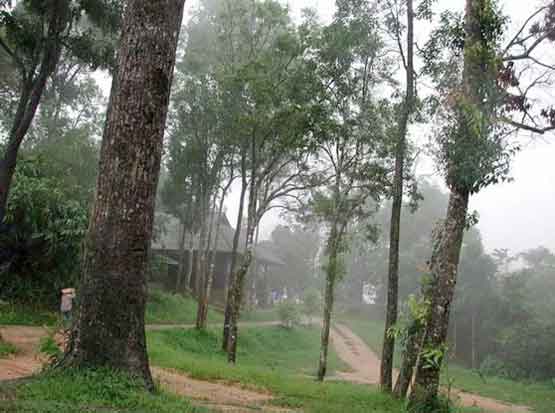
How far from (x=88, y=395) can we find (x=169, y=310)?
59.9 ft

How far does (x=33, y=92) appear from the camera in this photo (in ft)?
33.3

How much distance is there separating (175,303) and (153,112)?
19.3 meters

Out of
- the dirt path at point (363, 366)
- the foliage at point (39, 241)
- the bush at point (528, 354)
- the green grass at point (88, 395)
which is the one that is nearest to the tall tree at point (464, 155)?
the green grass at point (88, 395)

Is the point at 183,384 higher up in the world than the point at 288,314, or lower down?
higher up

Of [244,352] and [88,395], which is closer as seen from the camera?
[88,395]

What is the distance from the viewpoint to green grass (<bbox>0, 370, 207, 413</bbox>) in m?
3.85

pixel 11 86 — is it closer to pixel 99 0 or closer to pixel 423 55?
pixel 99 0

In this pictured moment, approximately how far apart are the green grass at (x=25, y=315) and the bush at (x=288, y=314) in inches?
600

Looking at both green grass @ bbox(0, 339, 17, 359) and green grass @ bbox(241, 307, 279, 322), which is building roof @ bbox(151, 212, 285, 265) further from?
green grass @ bbox(0, 339, 17, 359)

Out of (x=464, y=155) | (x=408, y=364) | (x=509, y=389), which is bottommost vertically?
(x=509, y=389)

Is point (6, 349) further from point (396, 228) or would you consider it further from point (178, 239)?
point (178, 239)

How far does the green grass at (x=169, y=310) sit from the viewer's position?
20.3 meters

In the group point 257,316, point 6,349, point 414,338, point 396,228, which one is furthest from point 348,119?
point 257,316

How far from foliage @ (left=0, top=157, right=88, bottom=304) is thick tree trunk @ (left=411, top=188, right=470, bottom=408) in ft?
36.5
